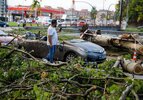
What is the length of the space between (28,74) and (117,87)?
1.81 meters

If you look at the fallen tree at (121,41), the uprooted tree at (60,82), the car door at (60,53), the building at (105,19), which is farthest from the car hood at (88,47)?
the building at (105,19)

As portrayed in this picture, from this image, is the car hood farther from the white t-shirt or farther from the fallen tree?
the fallen tree

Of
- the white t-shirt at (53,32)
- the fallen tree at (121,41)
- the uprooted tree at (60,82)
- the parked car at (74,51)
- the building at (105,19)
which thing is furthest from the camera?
the building at (105,19)

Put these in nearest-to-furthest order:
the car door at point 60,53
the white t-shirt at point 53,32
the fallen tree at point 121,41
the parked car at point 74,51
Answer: the white t-shirt at point 53,32 < the parked car at point 74,51 < the car door at point 60,53 < the fallen tree at point 121,41

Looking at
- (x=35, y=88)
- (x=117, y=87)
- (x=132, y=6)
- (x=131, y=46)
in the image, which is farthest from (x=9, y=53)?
(x=132, y=6)

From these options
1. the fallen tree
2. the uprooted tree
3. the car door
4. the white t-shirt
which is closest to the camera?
the uprooted tree

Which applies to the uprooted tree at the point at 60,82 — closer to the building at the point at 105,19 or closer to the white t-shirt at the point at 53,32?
the white t-shirt at the point at 53,32

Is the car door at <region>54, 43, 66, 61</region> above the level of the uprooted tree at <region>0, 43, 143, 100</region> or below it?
below

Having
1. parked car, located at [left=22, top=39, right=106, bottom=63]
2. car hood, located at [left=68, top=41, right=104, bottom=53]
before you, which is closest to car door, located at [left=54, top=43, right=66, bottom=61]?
parked car, located at [left=22, top=39, right=106, bottom=63]

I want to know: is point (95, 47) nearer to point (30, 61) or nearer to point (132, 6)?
point (30, 61)

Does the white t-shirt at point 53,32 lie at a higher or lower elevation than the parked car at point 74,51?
higher

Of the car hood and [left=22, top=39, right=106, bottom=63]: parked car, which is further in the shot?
the car hood

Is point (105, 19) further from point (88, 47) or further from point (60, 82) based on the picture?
point (60, 82)

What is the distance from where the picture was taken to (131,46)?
17578 millimetres
